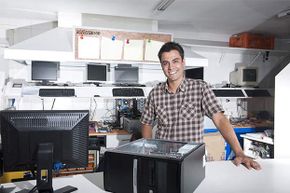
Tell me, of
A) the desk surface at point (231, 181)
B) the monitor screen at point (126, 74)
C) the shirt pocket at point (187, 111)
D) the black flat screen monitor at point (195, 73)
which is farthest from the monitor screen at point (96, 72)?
the desk surface at point (231, 181)

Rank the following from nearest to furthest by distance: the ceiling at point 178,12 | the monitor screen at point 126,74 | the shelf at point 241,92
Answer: the ceiling at point 178,12
the monitor screen at point 126,74
the shelf at point 241,92

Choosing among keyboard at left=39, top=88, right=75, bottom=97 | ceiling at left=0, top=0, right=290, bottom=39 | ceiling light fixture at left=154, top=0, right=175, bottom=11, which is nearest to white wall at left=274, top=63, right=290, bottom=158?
ceiling at left=0, top=0, right=290, bottom=39

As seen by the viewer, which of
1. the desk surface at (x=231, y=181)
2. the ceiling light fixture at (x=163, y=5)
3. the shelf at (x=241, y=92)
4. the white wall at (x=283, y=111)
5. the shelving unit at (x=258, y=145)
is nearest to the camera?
the desk surface at (x=231, y=181)

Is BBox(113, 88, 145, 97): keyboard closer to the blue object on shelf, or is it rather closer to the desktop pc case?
Result: the blue object on shelf

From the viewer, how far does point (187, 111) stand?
1.85m

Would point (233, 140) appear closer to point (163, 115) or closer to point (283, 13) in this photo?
point (163, 115)

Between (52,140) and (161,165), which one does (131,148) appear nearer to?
(161,165)

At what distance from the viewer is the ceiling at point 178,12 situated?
295 centimetres

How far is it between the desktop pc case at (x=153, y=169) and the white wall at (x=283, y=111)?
229 centimetres

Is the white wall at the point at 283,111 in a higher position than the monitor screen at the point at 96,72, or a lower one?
lower

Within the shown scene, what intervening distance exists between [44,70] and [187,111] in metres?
2.29

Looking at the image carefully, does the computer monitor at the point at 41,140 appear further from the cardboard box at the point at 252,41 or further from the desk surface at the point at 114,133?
the cardboard box at the point at 252,41

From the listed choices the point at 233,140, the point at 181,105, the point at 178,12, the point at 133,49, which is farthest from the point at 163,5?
the point at 233,140

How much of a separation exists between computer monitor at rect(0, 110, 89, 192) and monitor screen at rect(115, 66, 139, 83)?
2474 millimetres
